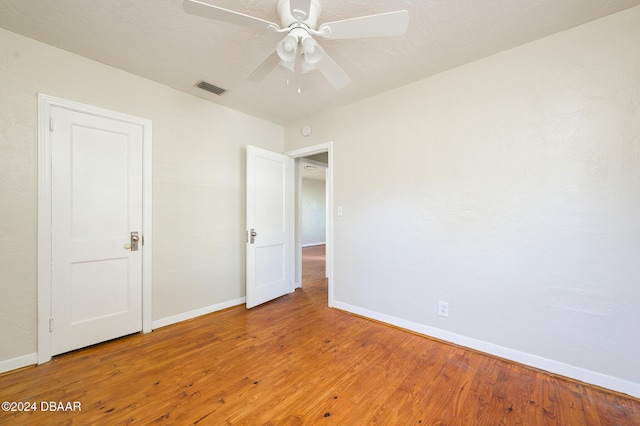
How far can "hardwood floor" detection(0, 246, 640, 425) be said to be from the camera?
1.51 metres

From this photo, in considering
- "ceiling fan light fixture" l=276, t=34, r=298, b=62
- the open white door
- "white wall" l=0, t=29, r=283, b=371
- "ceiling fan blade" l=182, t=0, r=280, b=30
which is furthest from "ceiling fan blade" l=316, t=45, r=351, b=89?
"white wall" l=0, t=29, r=283, b=371

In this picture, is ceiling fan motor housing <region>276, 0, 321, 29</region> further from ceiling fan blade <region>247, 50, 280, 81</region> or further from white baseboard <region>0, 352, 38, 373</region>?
white baseboard <region>0, 352, 38, 373</region>

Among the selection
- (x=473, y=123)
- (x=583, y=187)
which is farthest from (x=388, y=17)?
(x=583, y=187)

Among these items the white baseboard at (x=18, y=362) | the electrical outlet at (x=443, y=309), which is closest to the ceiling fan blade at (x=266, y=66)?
the electrical outlet at (x=443, y=309)

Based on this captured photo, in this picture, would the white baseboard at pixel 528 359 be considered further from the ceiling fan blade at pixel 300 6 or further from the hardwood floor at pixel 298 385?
the ceiling fan blade at pixel 300 6

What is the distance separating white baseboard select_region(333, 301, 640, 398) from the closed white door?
105 inches

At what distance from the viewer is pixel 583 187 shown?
182 centimetres

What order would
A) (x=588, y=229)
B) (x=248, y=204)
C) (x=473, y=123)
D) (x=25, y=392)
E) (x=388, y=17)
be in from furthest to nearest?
1. (x=248, y=204)
2. (x=473, y=123)
3. (x=588, y=229)
4. (x=25, y=392)
5. (x=388, y=17)

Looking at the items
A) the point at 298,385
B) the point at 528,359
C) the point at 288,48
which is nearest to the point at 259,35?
the point at 288,48

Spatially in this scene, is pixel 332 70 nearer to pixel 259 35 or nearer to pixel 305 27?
pixel 305 27

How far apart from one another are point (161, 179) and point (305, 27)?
210 centimetres

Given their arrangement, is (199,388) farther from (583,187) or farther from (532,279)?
(583,187)

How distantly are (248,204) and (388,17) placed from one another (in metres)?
2.44

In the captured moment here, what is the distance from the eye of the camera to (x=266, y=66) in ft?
5.96
